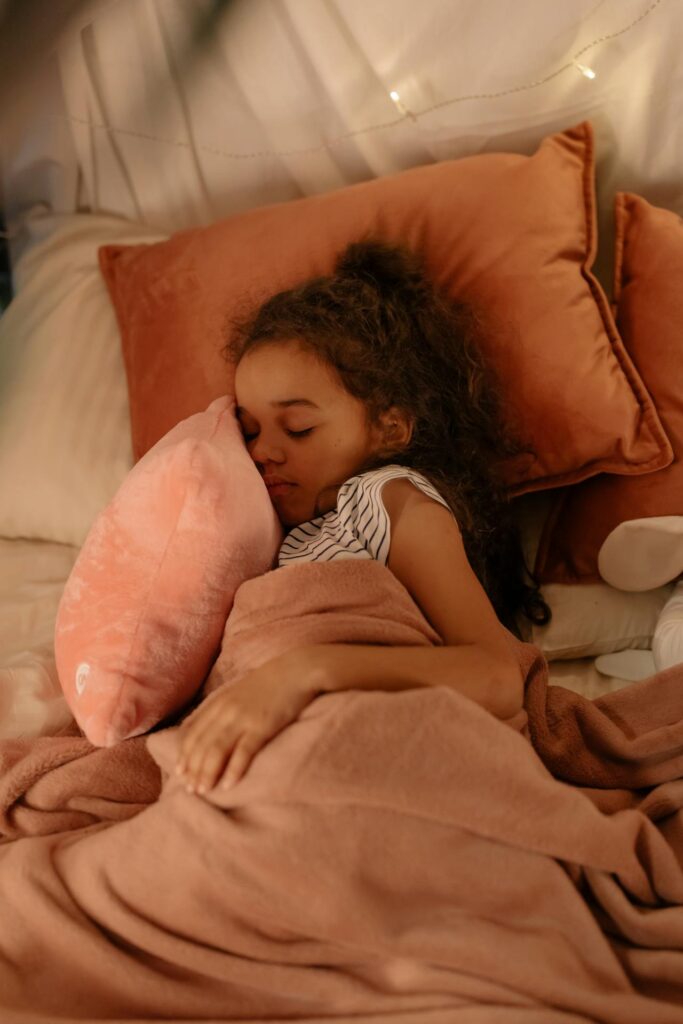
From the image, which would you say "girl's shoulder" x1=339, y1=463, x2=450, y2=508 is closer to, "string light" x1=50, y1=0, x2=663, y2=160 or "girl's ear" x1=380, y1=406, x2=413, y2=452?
"girl's ear" x1=380, y1=406, x2=413, y2=452

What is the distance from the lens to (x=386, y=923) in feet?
2.43

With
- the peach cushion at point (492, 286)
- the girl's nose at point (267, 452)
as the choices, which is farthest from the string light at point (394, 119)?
the girl's nose at point (267, 452)

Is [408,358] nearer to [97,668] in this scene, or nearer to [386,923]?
[97,668]

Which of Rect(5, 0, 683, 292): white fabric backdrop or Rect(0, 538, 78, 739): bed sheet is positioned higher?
Rect(5, 0, 683, 292): white fabric backdrop

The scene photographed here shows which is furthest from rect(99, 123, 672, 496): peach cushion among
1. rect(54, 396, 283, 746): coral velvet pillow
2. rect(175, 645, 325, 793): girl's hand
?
rect(175, 645, 325, 793): girl's hand

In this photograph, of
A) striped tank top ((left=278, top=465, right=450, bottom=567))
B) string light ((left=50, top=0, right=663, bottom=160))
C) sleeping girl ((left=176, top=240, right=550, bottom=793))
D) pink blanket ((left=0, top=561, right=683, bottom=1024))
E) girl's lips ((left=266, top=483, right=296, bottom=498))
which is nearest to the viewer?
pink blanket ((left=0, top=561, right=683, bottom=1024))

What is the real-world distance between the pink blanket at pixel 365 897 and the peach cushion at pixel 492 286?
56 cm

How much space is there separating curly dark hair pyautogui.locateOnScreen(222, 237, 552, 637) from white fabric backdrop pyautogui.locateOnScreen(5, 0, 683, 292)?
324mm

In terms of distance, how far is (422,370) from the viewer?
1242 millimetres

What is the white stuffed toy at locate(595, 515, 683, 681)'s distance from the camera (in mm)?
1159

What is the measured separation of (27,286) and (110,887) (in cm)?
114

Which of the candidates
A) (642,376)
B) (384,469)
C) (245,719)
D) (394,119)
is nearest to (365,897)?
(245,719)

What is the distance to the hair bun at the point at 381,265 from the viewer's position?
49.2 inches

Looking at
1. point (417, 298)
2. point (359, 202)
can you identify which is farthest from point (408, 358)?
point (359, 202)
